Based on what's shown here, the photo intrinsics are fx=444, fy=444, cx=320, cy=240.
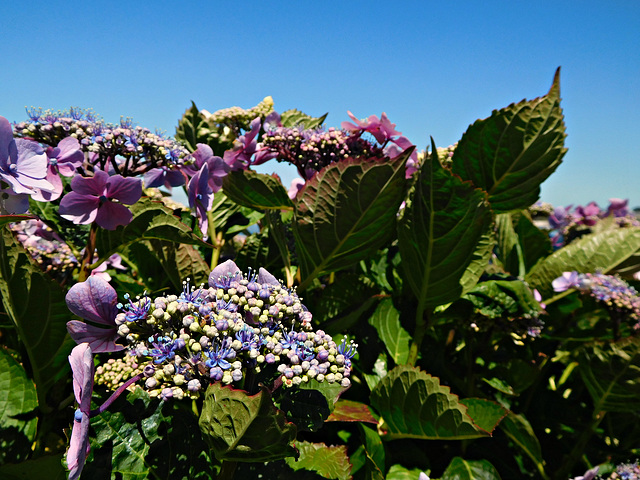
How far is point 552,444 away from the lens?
1.94 m

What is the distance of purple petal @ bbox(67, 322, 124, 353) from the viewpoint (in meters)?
0.87

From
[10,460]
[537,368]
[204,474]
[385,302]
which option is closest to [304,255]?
[385,302]

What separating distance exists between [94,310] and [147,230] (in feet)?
1.20

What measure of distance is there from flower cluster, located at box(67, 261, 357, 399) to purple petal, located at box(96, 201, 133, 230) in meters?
0.31

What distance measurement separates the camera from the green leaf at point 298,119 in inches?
79.0

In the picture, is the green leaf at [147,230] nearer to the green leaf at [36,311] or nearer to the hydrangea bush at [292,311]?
the hydrangea bush at [292,311]

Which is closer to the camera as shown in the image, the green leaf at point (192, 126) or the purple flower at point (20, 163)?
the purple flower at point (20, 163)

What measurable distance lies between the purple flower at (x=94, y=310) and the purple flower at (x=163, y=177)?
0.51 metres


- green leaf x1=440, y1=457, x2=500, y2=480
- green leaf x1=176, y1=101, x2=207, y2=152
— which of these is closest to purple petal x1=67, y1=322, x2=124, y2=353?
green leaf x1=440, y1=457, x2=500, y2=480

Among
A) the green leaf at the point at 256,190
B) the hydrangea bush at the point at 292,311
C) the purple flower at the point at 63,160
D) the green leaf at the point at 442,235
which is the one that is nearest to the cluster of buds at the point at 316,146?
the hydrangea bush at the point at 292,311

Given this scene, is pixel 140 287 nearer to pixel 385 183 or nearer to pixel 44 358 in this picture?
pixel 44 358

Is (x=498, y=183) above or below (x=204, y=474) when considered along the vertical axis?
above

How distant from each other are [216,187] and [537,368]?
143 centimetres

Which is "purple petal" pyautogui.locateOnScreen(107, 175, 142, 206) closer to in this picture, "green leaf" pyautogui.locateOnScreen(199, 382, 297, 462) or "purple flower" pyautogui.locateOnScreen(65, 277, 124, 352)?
"purple flower" pyautogui.locateOnScreen(65, 277, 124, 352)
